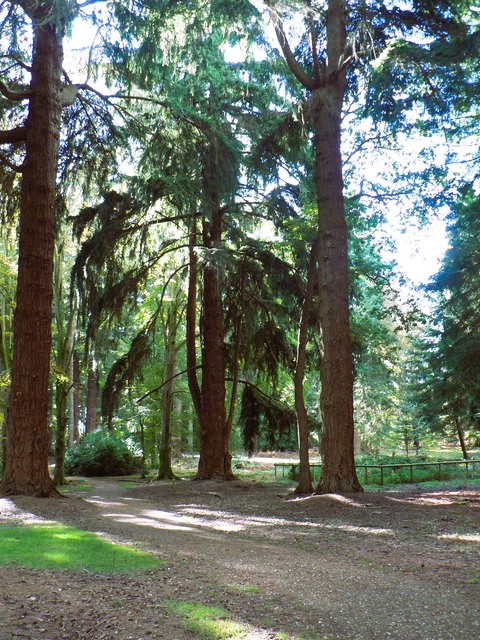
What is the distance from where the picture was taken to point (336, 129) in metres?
10.4

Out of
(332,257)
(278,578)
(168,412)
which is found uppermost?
(332,257)

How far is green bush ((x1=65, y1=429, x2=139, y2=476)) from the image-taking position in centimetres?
2333

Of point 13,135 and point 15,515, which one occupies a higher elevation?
point 13,135

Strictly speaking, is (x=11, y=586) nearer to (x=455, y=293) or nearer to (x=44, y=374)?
(x=44, y=374)

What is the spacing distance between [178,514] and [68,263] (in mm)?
15200

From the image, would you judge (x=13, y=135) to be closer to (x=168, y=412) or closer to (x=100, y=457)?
(x=168, y=412)

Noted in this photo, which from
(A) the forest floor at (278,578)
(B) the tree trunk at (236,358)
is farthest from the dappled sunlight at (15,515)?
(B) the tree trunk at (236,358)

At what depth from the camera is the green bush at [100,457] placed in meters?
23.3

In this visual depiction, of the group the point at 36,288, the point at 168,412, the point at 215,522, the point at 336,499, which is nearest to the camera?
the point at 215,522

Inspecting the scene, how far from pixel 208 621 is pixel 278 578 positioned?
1224mm

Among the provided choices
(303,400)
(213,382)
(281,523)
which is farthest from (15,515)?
(213,382)

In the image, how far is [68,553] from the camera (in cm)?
509

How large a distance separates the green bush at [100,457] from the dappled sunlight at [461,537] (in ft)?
62.3

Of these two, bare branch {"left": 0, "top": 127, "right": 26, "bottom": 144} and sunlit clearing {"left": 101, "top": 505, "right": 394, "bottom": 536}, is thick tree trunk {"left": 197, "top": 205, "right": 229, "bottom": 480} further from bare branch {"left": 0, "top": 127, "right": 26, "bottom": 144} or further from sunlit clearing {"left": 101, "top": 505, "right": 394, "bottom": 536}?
bare branch {"left": 0, "top": 127, "right": 26, "bottom": 144}
